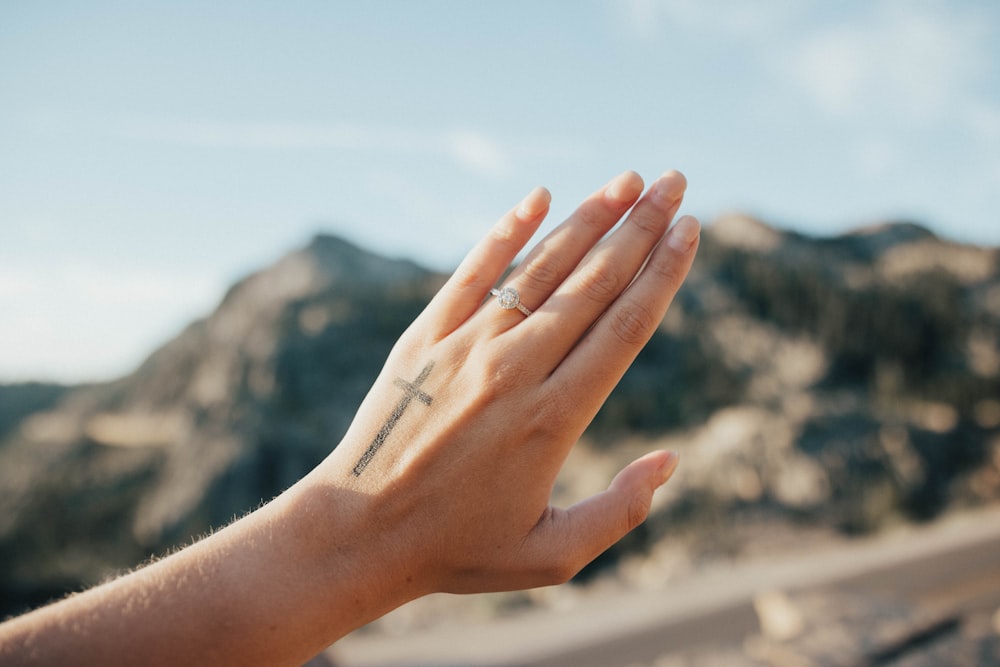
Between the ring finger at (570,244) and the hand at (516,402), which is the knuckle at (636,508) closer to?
the hand at (516,402)

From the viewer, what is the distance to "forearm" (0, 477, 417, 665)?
1.26 meters

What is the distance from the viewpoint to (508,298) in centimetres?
179

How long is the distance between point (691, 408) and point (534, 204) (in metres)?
19.3

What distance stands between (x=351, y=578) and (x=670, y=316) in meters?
22.6

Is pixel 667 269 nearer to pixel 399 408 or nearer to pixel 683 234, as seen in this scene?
pixel 683 234

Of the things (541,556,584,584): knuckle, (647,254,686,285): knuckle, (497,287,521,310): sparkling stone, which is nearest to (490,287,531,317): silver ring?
(497,287,521,310): sparkling stone

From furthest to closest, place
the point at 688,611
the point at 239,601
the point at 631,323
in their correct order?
the point at 688,611 → the point at 631,323 → the point at 239,601

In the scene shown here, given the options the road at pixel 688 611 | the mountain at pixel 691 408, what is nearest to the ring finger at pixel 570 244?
the road at pixel 688 611

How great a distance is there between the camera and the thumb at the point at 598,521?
1654 millimetres

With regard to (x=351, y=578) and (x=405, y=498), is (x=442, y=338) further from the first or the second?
(x=351, y=578)

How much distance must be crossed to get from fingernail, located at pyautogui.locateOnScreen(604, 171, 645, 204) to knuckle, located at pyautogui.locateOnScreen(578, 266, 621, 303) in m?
0.19

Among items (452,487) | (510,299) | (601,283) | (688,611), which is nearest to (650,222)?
(601,283)

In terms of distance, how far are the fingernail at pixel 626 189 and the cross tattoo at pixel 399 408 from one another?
2.08 ft

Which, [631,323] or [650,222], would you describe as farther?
[650,222]
